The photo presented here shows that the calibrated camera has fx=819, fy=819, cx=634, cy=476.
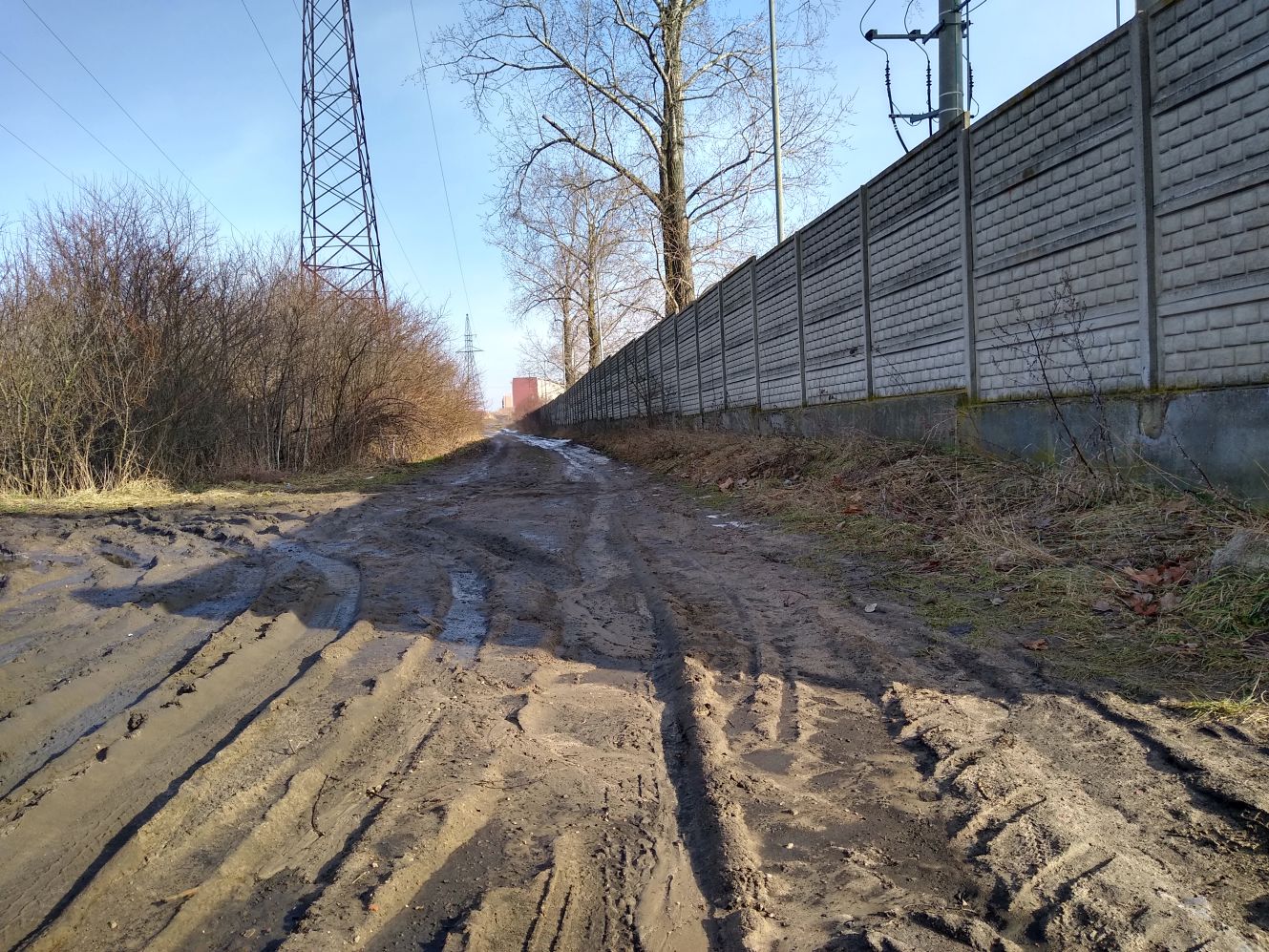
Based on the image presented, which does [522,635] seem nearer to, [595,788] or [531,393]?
[595,788]

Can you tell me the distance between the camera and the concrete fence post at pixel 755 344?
46.2 feet

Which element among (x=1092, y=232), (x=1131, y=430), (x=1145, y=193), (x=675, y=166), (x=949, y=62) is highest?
(x=675, y=166)

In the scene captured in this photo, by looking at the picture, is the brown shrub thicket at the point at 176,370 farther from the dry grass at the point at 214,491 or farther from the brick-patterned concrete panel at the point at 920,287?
the brick-patterned concrete panel at the point at 920,287

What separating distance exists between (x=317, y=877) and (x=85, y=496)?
41.6 ft

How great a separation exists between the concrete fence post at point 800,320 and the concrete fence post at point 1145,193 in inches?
253

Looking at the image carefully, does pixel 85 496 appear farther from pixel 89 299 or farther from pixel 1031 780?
pixel 1031 780

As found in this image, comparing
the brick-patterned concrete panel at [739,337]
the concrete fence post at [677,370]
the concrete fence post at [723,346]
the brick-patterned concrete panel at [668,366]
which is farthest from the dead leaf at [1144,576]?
the brick-patterned concrete panel at [668,366]

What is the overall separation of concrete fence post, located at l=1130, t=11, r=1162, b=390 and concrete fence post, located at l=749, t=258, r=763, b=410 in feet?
28.0

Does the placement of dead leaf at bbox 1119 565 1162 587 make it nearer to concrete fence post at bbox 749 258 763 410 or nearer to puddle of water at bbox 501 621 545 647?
puddle of water at bbox 501 621 545 647

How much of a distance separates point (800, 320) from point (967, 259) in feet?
14.7

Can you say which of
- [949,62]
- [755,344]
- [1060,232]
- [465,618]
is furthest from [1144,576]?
[755,344]

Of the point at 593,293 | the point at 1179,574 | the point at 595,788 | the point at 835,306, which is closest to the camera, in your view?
the point at 595,788

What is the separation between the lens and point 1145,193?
18.2ft

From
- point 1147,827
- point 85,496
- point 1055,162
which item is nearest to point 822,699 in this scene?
point 1147,827
